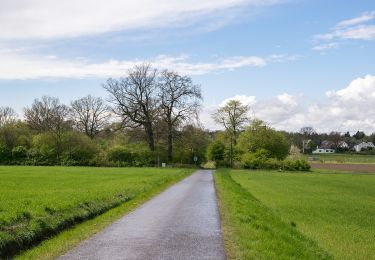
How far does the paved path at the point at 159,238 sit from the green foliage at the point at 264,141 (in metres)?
82.1

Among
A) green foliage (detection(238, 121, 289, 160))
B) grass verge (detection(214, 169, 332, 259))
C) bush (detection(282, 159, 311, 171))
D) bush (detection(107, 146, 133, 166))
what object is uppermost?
green foliage (detection(238, 121, 289, 160))

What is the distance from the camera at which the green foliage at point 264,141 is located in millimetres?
101312

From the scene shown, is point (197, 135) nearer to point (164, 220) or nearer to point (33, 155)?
point (33, 155)

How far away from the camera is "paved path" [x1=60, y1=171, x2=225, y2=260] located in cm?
1103

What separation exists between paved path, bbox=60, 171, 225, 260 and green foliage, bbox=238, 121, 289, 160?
8209 centimetres

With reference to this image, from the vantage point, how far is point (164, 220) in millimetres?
17016

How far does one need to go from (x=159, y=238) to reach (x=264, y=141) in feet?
296

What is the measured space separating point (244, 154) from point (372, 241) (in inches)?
3322

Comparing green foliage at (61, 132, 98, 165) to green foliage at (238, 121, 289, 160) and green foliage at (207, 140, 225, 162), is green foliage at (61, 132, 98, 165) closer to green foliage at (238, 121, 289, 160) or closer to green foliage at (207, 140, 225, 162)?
green foliage at (207, 140, 225, 162)

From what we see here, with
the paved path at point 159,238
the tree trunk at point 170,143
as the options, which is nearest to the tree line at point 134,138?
the tree trunk at point 170,143

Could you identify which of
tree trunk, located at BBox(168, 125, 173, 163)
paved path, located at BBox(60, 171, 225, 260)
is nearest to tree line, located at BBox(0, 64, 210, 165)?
tree trunk, located at BBox(168, 125, 173, 163)

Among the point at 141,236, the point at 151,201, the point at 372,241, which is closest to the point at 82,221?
the point at 141,236

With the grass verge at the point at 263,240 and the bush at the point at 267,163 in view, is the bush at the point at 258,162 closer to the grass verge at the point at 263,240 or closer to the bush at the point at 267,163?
the bush at the point at 267,163

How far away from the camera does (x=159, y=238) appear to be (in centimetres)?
1322
